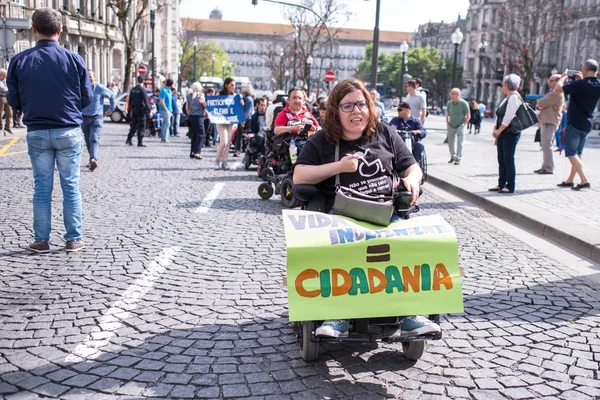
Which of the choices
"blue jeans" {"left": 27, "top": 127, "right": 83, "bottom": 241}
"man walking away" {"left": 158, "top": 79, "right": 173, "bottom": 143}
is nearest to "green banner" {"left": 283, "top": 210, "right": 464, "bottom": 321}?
"blue jeans" {"left": 27, "top": 127, "right": 83, "bottom": 241}

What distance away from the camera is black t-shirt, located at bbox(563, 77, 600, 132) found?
34.2ft

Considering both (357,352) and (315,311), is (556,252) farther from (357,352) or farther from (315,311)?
(315,311)

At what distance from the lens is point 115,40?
179 ft

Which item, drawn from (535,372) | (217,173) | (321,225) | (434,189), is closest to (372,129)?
(321,225)

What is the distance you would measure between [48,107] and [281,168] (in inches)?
181

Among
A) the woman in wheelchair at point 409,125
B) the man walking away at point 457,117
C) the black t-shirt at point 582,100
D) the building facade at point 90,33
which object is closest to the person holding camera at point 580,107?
the black t-shirt at point 582,100

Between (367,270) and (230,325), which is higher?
(367,270)

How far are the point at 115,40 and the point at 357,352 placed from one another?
54.2 metres

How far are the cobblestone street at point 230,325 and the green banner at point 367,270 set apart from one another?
37 centimetres

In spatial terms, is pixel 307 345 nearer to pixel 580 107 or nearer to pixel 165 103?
pixel 580 107

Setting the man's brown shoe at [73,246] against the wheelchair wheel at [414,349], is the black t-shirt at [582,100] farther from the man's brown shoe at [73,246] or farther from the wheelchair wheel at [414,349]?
the wheelchair wheel at [414,349]

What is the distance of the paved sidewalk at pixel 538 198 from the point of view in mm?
7449

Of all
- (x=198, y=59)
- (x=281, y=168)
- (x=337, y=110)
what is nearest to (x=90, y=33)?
(x=281, y=168)

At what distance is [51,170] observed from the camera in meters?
6.09
